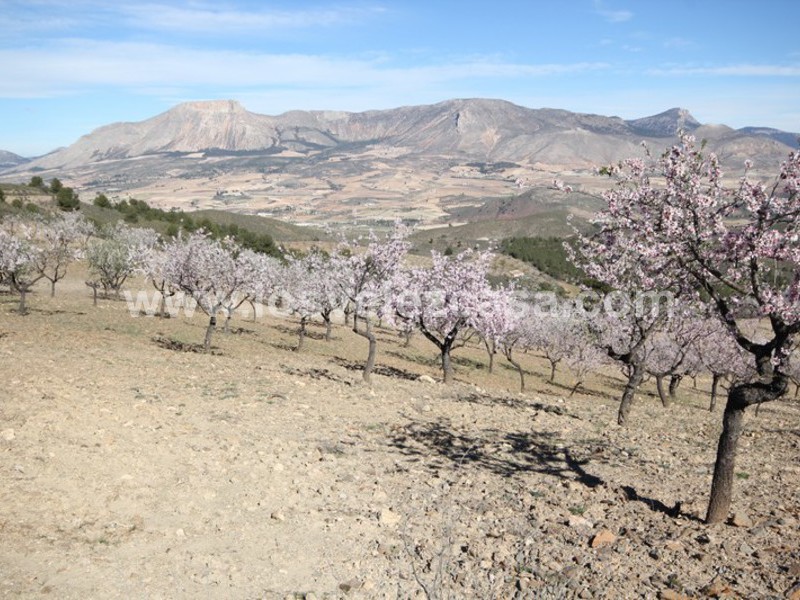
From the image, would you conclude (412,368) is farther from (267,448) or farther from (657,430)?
(267,448)

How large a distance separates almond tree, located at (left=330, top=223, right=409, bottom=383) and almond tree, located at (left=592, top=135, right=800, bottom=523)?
14.2 m

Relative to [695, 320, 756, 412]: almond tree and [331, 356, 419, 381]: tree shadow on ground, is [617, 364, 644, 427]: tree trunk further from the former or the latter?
[695, 320, 756, 412]: almond tree

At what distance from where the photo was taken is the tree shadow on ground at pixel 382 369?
3014cm

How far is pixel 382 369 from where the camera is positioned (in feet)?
106

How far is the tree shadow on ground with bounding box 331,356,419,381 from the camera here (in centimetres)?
3014

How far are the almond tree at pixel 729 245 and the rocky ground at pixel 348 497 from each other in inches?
94.7

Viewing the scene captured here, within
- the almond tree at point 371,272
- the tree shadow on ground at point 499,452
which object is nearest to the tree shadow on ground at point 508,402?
the almond tree at point 371,272

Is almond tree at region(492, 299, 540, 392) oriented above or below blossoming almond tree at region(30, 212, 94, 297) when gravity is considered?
below

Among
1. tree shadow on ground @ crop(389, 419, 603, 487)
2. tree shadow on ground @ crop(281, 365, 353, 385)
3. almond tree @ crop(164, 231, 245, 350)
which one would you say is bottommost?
tree shadow on ground @ crop(281, 365, 353, 385)

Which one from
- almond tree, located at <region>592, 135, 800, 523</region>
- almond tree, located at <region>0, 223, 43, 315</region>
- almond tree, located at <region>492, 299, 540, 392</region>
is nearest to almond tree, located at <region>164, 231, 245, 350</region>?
almond tree, located at <region>0, 223, 43, 315</region>

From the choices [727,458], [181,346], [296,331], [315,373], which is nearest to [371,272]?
[315,373]

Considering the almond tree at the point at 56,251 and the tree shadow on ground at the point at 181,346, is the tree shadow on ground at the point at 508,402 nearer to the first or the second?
the tree shadow on ground at the point at 181,346

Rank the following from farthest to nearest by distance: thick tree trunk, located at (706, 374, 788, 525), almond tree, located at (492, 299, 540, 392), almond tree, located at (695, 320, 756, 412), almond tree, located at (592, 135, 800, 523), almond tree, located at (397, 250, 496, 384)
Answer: almond tree, located at (695, 320, 756, 412) → almond tree, located at (492, 299, 540, 392) → almond tree, located at (397, 250, 496, 384) → thick tree trunk, located at (706, 374, 788, 525) → almond tree, located at (592, 135, 800, 523)

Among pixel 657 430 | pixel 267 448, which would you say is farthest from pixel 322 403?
pixel 657 430
